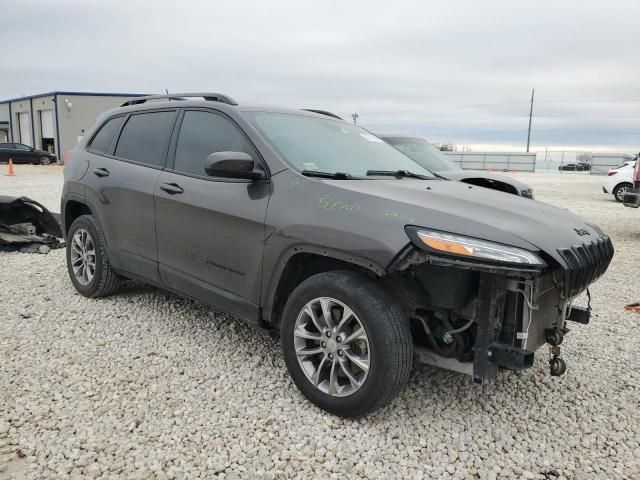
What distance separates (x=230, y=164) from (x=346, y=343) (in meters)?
1.24

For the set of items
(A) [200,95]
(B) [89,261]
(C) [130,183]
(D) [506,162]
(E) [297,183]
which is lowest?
(B) [89,261]

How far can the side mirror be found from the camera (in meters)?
3.13

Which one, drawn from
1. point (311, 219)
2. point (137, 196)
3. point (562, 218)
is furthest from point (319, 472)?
point (137, 196)

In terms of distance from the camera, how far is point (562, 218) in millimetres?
3207

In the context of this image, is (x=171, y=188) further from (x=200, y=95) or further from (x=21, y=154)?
(x=21, y=154)

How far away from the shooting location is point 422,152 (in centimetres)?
854

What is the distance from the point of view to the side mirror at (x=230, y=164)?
3.13 metres

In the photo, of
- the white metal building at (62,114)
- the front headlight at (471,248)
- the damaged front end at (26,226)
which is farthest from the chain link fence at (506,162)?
the front headlight at (471,248)

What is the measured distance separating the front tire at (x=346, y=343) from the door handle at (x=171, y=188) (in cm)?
129

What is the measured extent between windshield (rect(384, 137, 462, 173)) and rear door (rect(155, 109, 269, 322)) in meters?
4.94

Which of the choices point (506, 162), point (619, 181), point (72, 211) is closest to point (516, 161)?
point (506, 162)

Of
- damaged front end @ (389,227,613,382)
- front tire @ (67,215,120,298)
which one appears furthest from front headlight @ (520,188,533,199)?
front tire @ (67,215,120,298)

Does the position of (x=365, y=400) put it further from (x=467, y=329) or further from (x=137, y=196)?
(x=137, y=196)

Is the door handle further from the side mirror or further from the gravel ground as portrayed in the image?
the gravel ground
